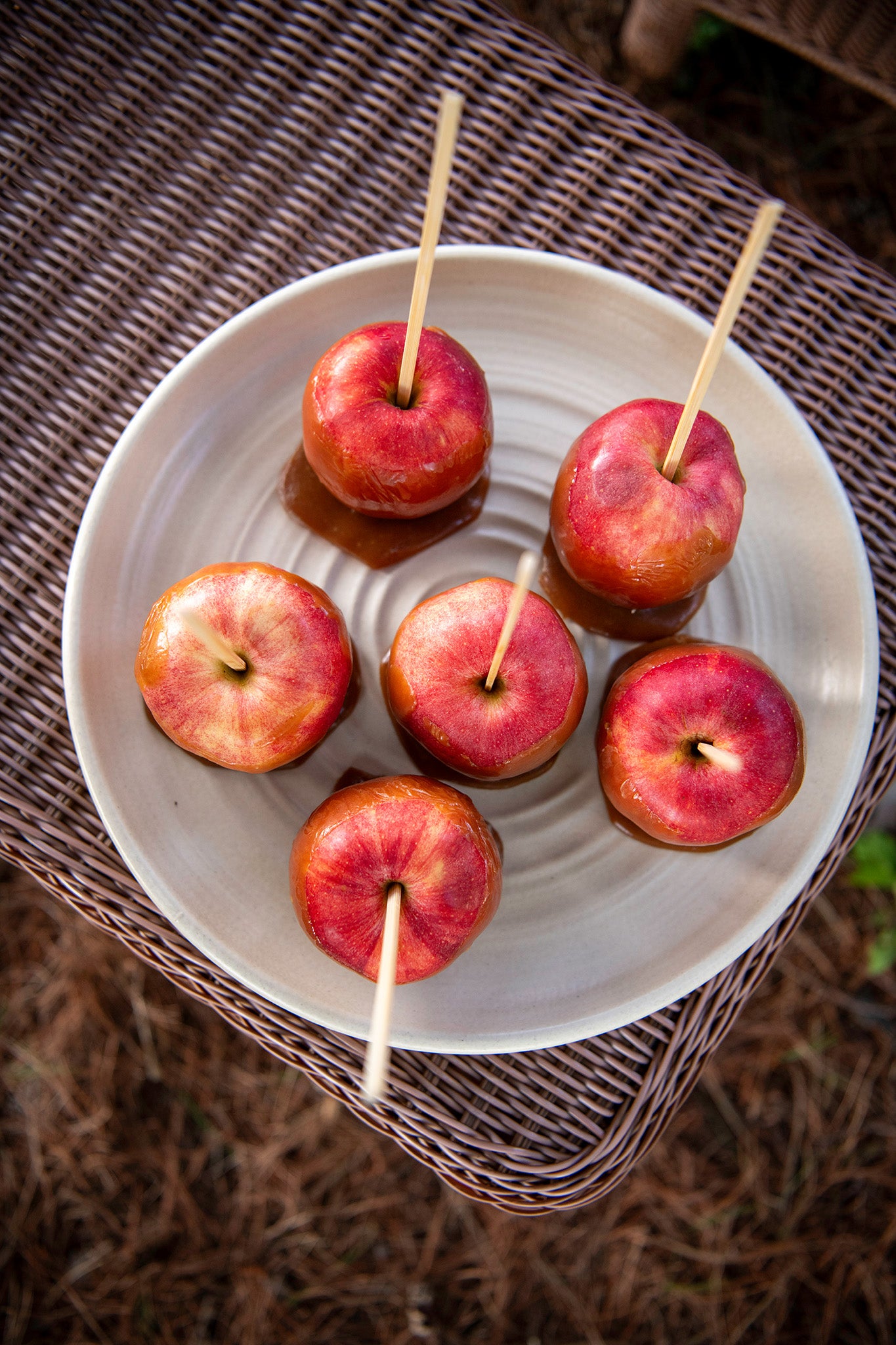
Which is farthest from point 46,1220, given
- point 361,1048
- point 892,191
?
point 892,191

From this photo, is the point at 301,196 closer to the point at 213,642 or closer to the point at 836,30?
the point at 213,642

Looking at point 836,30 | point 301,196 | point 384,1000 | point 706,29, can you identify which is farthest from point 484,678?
point 706,29

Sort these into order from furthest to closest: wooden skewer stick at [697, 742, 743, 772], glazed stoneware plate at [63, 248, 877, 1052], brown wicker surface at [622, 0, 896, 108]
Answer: brown wicker surface at [622, 0, 896, 108] < glazed stoneware plate at [63, 248, 877, 1052] < wooden skewer stick at [697, 742, 743, 772]

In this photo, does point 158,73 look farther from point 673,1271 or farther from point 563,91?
point 673,1271

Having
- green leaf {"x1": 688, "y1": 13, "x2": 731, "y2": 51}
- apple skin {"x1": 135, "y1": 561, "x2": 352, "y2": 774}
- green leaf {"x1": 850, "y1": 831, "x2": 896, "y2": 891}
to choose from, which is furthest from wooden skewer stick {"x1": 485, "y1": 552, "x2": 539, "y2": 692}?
green leaf {"x1": 688, "y1": 13, "x2": 731, "y2": 51}

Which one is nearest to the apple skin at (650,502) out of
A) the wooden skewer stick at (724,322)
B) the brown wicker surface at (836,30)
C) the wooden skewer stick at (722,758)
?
the wooden skewer stick at (724,322)

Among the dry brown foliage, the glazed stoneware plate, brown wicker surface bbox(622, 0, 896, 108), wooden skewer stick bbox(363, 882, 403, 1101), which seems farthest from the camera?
the dry brown foliage

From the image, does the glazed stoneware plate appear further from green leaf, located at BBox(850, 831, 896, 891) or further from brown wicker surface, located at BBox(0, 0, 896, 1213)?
green leaf, located at BBox(850, 831, 896, 891)
